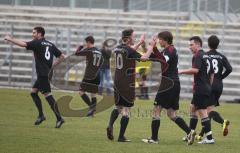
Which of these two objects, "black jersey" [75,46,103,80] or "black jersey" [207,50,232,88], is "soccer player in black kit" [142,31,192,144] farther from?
"black jersey" [75,46,103,80]

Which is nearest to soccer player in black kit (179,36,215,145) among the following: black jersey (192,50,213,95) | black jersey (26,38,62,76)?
black jersey (192,50,213,95)

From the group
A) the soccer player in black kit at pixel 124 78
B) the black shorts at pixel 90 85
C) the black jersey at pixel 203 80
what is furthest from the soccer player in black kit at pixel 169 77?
the black shorts at pixel 90 85

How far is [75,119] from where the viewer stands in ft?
63.6

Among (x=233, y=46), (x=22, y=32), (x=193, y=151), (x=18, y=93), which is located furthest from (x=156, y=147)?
(x=22, y=32)

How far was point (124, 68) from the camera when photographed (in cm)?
1462

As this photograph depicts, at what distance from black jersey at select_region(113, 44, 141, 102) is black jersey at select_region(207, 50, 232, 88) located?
1727 millimetres

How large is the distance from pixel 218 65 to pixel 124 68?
2183mm

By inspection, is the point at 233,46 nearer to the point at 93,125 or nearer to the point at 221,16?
the point at 221,16

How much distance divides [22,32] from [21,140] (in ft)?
66.1

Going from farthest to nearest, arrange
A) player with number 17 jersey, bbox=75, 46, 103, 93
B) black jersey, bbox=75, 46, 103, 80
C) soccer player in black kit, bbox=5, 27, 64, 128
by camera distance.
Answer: player with number 17 jersey, bbox=75, 46, 103, 93, black jersey, bbox=75, 46, 103, 80, soccer player in black kit, bbox=5, 27, 64, 128

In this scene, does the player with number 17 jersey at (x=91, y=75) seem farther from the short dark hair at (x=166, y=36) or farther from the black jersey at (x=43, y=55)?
the short dark hair at (x=166, y=36)

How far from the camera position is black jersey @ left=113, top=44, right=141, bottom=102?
1423 cm

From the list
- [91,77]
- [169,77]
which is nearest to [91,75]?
[91,77]

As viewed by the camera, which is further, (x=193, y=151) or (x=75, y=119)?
(x=75, y=119)
